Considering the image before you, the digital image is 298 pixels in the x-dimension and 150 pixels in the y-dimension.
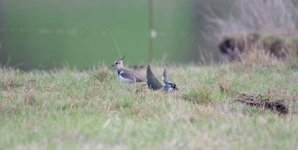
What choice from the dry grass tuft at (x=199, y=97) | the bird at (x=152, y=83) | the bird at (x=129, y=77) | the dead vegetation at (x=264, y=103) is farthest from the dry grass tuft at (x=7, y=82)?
the dead vegetation at (x=264, y=103)

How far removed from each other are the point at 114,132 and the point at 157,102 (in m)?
1.13

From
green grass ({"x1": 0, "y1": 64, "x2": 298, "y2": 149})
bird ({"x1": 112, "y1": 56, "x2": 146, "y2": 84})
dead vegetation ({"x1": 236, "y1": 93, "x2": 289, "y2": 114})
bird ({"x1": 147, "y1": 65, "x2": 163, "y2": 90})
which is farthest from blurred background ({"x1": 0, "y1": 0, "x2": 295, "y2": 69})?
dead vegetation ({"x1": 236, "y1": 93, "x2": 289, "y2": 114})

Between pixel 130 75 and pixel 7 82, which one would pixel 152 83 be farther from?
pixel 7 82

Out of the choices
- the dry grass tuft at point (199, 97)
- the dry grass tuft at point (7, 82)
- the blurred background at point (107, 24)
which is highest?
the dry grass tuft at point (199, 97)

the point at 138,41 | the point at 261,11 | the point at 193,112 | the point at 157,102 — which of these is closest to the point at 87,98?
the point at 157,102

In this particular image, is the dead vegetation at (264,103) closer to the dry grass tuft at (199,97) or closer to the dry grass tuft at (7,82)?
the dry grass tuft at (199,97)

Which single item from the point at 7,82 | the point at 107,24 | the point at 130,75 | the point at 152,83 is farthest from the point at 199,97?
the point at 107,24

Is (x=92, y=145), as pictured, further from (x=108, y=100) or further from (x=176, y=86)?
(x=176, y=86)

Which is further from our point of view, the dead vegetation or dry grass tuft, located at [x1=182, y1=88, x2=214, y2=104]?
dry grass tuft, located at [x1=182, y1=88, x2=214, y2=104]

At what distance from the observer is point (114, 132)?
4.89 meters

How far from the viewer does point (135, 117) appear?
5.46m

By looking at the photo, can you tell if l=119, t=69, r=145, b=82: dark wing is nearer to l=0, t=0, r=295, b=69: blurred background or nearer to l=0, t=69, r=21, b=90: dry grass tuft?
l=0, t=69, r=21, b=90: dry grass tuft

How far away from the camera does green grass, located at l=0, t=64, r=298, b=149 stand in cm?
464

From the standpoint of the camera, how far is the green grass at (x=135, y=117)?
4.64 metres
